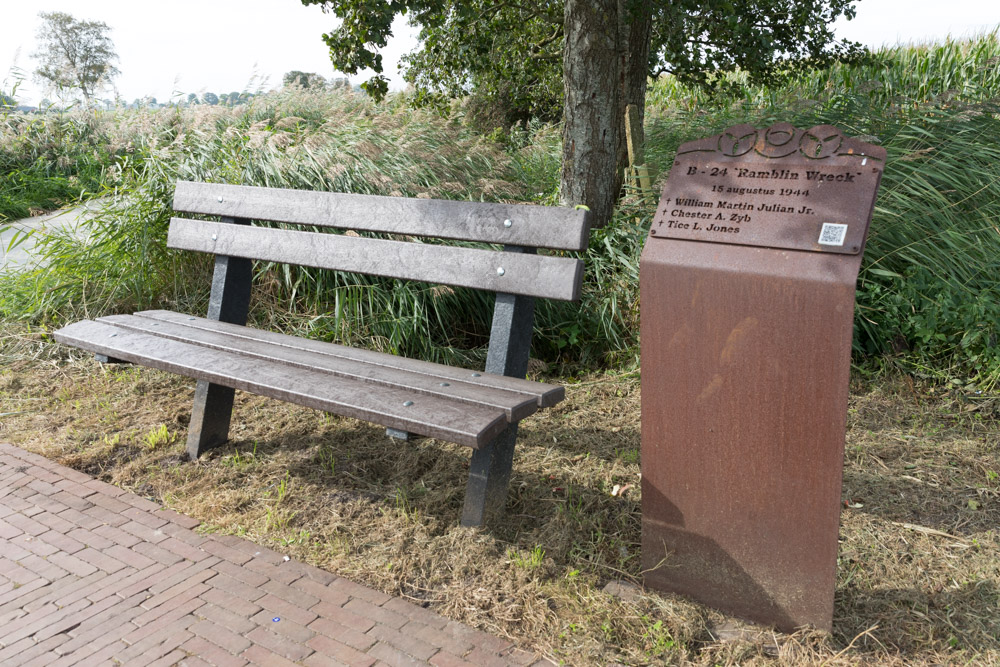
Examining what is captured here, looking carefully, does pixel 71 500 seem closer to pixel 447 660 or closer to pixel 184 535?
pixel 184 535

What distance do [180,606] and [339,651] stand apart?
583 millimetres

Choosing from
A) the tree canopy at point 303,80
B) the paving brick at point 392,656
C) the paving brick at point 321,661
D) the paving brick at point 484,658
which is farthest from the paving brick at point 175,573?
the tree canopy at point 303,80

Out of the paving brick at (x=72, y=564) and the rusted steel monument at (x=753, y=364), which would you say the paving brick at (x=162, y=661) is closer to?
the paving brick at (x=72, y=564)

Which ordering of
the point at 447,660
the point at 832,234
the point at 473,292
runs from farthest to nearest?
the point at 473,292 < the point at 447,660 < the point at 832,234

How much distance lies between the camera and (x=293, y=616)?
2.29 m

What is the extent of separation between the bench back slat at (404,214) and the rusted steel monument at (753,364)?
0.51 meters

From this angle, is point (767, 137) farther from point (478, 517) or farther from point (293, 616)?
point (293, 616)

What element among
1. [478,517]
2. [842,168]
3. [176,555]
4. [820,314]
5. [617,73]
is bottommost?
[176,555]

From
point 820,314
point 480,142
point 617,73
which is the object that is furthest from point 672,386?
point 480,142

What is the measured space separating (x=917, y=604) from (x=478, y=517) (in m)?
1.40

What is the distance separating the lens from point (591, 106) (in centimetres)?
497

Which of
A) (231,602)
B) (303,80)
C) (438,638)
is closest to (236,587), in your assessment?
(231,602)

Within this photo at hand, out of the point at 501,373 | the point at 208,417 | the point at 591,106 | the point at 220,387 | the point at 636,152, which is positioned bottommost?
the point at 208,417

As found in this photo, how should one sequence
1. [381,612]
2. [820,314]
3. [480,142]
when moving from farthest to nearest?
[480,142] < [381,612] < [820,314]
